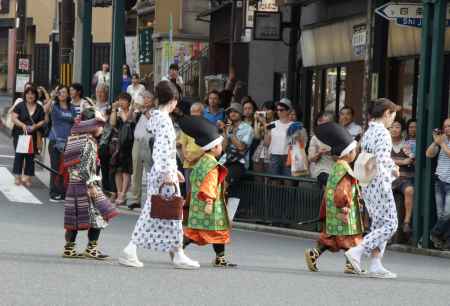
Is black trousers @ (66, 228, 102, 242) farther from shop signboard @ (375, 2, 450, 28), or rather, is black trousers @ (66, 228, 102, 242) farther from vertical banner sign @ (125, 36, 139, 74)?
vertical banner sign @ (125, 36, 139, 74)

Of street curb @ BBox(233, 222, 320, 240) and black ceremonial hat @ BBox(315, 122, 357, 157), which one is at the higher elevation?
black ceremonial hat @ BBox(315, 122, 357, 157)

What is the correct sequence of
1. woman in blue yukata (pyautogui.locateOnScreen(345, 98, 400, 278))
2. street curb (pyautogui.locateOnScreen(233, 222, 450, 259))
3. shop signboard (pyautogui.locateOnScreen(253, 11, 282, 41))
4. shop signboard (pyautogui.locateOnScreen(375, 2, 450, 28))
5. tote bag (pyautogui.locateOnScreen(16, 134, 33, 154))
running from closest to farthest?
woman in blue yukata (pyautogui.locateOnScreen(345, 98, 400, 278))
street curb (pyautogui.locateOnScreen(233, 222, 450, 259))
shop signboard (pyautogui.locateOnScreen(375, 2, 450, 28))
tote bag (pyautogui.locateOnScreen(16, 134, 33, 154))
shop signboard (pyautogui.locateOnScreen(253, 11, 282, 41))

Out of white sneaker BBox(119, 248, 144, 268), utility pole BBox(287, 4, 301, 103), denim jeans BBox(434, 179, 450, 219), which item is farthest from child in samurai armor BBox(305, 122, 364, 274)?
utility pole BBox(287, 4, 301, 103)

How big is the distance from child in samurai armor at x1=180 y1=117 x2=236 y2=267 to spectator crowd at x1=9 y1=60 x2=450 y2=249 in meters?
4.22

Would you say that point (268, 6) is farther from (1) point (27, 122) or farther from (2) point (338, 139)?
(2) point (338, 139)

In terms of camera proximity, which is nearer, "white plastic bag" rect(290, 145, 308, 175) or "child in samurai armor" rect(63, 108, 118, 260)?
"child in samurai armor" rect(63, 108, 118, 260)

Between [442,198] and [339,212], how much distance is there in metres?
3.92

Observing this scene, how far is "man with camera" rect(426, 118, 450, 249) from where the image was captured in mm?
15719

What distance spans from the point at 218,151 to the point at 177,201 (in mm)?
788

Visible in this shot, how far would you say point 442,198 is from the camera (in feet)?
52.3

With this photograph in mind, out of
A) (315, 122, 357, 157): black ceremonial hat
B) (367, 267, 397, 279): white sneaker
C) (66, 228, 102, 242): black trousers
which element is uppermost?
(315, 122, 357, 157): black ceremonial hat

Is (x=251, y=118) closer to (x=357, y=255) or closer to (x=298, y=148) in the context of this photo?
(x=298, y=148)

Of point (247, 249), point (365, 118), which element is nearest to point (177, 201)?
point (247, 249)

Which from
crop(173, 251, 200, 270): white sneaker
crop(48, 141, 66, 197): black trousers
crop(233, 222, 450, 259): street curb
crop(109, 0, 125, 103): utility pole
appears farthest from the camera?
crop(109, 0, 125, 103): utility pole
